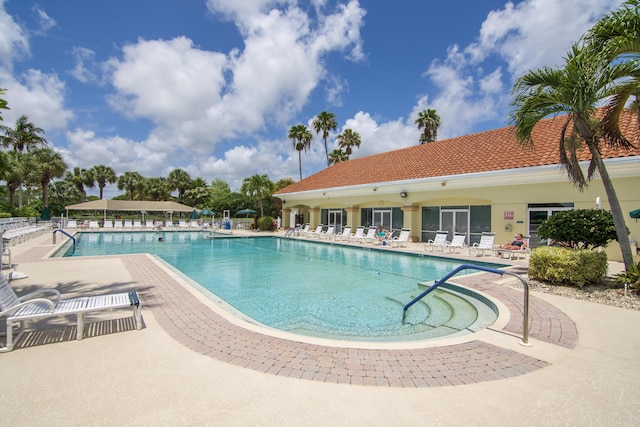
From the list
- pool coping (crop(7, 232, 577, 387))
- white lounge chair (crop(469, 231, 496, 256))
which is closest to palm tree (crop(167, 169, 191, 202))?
white lounge chair (crop(469, 231, 496, 256))

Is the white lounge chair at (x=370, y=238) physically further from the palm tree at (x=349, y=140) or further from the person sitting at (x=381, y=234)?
the palm tree at (x=349, y=140)

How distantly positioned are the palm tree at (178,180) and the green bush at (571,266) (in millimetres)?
53259

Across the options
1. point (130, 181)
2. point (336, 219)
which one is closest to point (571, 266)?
point (336, 219)

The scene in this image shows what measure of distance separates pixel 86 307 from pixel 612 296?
31.1ft

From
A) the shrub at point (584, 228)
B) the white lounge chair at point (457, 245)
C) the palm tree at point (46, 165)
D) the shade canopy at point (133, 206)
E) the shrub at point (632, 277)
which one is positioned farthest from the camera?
the palm tree at point (46, 165)

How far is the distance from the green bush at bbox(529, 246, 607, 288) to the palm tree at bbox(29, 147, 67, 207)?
4554cm

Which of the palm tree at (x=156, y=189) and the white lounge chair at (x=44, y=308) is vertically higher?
the palm tree at (x=156, y=189)

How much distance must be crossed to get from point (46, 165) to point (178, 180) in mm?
18046

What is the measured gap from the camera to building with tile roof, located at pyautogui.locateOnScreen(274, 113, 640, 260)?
12664 mm

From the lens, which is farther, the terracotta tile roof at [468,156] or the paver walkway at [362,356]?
the terracotta tile roof at [468,156]

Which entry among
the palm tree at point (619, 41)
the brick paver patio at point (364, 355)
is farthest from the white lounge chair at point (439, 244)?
the brick paver patio at point (364, 355)

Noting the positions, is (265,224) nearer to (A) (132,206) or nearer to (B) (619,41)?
(A) (132,206)

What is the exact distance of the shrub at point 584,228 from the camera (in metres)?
8.04

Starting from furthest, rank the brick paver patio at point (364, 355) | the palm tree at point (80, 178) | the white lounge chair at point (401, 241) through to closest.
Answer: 1. the palm tree at point (80, 178)
2. the white lounge chair at point (401, 241)
3. the brick paver patio at point (364, 355)
